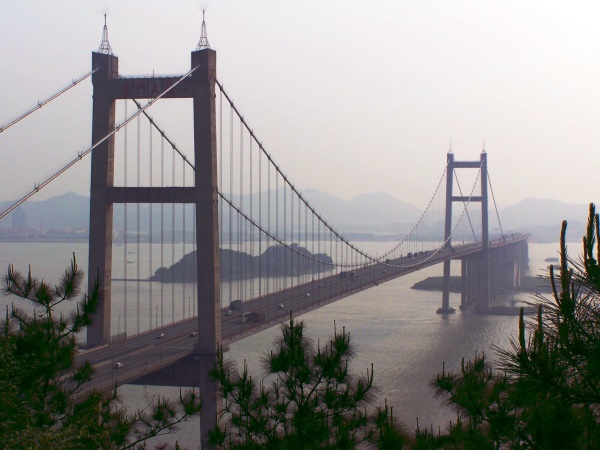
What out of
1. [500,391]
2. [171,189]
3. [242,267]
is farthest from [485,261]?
[500,391]

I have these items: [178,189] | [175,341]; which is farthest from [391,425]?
[175,341]

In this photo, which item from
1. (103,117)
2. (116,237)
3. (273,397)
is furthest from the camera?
(116,237)

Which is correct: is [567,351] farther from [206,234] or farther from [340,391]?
[206,234]

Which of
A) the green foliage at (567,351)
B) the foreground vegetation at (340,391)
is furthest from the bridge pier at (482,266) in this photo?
the green foliage at (567,351)

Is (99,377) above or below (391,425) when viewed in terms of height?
below

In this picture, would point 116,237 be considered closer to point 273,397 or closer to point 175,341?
point 175,341
